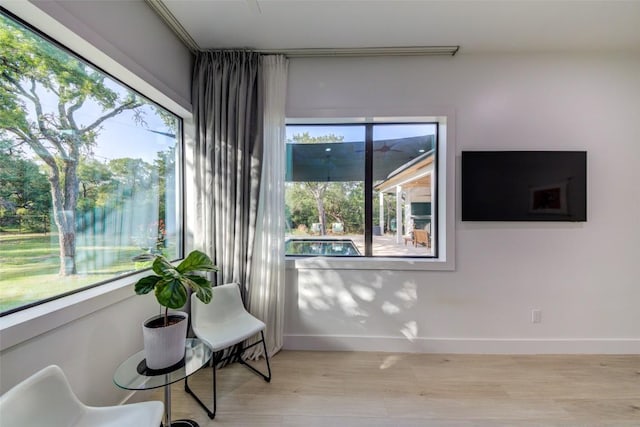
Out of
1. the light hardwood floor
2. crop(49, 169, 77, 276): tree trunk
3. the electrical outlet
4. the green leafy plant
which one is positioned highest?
crop(49, 169, 77, 276): tree trunk

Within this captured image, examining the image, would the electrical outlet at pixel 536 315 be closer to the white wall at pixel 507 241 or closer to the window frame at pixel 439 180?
the white wall at pixel 507 241

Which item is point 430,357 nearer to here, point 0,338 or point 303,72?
point 0,338

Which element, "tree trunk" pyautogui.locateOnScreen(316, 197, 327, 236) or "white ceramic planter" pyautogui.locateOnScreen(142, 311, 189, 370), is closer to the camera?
"white ceramic planter" pyautogui.locateOnScreen(142, 311, 189, 370)

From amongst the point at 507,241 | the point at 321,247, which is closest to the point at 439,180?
the point at 507,241

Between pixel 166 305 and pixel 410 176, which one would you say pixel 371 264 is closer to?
pixel 410 176

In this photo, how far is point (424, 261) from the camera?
2.38 meters

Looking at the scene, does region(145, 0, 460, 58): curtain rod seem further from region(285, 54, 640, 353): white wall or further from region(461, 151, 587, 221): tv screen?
region(461, 151, 587, 221): tv screen

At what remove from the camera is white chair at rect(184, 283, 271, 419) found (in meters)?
1.76

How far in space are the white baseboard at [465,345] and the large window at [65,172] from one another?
1670 mm

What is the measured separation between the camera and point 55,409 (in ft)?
3.41

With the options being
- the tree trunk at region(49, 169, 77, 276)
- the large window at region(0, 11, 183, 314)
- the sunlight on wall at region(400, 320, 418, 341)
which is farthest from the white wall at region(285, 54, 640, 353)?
the tree trunk at region(49, 169, 77, 276)

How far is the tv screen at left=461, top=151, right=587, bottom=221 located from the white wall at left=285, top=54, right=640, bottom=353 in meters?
0.10

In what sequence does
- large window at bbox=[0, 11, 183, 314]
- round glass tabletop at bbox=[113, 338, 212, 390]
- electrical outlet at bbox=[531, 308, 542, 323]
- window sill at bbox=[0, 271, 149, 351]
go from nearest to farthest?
1. window sill at bbox=[0, 271, 149, 351]
2. large window at bbox=[0, 11, 183, 314]
3. round glass tabletop at bbox=[113, 338, 212, 390]
4. electrical outlet at bbox=[531, 308, 542, 323]

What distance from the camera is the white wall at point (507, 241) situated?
90.7 inches
